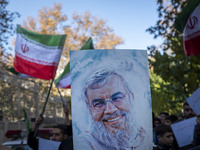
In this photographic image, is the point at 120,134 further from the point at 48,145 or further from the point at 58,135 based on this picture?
the point at 58,135

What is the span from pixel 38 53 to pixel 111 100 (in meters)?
4.55

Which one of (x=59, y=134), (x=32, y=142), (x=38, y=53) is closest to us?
(x=59, y=134)

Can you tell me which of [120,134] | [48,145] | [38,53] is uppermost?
[38,53]

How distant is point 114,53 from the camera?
9.01 feet

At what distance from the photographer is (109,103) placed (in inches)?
104

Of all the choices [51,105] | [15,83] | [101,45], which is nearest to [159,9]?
[15,83]

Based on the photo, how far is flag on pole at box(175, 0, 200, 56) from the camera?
5.12 metres

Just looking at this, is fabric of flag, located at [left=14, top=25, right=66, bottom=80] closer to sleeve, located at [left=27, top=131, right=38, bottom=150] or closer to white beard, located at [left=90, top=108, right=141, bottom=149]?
sleeve, located at [left=27, top=131, right=38, bottom=150]

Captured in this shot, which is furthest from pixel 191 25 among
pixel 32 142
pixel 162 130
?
pixel 32 142

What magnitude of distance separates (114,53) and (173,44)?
7.63 metres

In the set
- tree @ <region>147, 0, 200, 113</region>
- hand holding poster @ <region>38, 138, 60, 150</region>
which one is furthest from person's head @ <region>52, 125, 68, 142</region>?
tree @ <region>147, 0, 200, 113</region>

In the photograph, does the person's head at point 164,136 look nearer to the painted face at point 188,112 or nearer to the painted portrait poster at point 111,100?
the painted portrait poster at point 111,100

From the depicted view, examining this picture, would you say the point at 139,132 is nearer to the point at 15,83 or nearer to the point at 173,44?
the point at 173,44

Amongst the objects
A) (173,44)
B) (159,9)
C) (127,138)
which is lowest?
(127,138)
